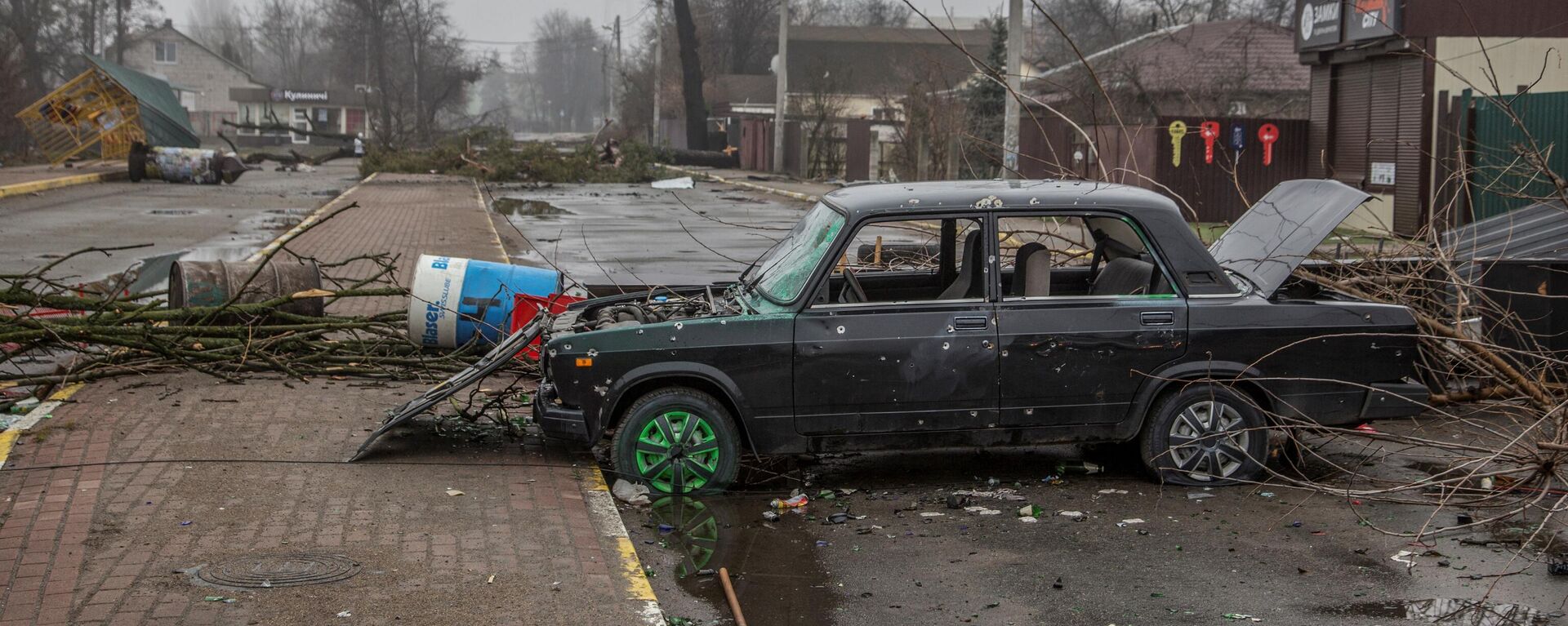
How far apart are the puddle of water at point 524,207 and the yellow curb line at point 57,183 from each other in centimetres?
1062

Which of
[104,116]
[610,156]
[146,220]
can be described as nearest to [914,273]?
[146,220]

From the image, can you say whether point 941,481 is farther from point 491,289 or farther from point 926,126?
point 926,126

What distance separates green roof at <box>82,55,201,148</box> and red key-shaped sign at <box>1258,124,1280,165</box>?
113 feet

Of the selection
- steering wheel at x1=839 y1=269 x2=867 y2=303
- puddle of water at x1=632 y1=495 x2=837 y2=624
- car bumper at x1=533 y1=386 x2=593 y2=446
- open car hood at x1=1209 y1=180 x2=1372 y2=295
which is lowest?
puddle of water at x1=632 y1=495 x2=837 y2=624

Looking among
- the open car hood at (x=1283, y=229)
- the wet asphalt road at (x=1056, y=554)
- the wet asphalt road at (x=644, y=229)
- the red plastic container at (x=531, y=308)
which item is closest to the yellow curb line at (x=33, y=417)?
the red plastic container at (x=531, y=308)

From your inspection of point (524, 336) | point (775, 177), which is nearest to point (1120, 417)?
point (524, 336)

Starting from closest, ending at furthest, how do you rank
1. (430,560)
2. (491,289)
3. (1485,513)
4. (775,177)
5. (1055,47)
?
(430,560)
(1485,513)
(491,289)
(775,177)
(1055,47)

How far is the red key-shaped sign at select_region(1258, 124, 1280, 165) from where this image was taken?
2402 centimetres

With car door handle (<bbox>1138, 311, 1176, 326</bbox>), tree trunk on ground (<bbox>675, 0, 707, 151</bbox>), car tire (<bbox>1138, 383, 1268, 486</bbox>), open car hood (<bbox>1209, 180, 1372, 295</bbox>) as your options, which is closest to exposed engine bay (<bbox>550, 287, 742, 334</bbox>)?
car door handle (<bbox>1138, 311, 1176, 326</bbox>)

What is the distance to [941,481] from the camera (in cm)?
709

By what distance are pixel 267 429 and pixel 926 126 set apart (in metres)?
26.9

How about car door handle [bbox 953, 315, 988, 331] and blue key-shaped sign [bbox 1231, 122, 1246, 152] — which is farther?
blue key-shaped sign [bbox 1231, 122, 1246, 152]

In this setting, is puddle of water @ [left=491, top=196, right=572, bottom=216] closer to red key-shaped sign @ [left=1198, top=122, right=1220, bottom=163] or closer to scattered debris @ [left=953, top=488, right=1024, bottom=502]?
red key-shaped sign @ [left=1198, top=122, right=1220, bottom=163]

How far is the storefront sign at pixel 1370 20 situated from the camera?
2016 cm
